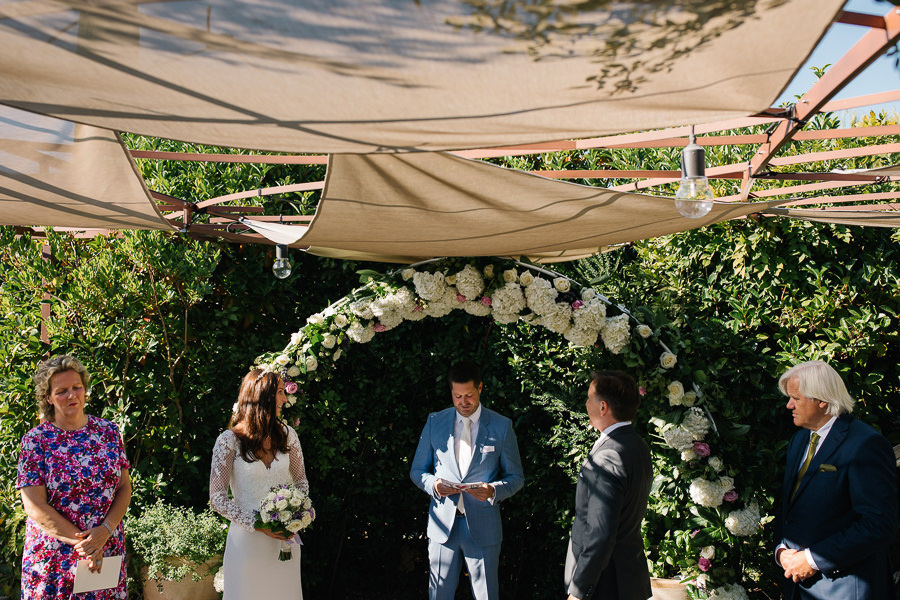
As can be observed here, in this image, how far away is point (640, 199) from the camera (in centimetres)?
300

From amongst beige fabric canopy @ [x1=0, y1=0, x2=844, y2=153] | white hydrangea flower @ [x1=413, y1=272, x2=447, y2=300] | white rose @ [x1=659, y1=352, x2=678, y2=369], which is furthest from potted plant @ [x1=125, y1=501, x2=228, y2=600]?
beige fabric canopy @ [x1=0, y1=0, x2=844, y2=153]

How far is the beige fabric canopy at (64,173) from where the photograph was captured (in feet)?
8.77

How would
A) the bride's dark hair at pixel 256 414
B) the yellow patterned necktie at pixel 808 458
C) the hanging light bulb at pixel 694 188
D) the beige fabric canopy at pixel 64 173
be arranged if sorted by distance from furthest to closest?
A: 1. the bride's dark hair at pixel 256 414
2. the yellow patterned necktie at pixel 808 458
3. the beige fabric canopy at pixel 64 173
4. the hanging light bulb at pixel 694 188

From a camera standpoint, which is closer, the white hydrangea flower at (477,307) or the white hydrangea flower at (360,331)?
the white hydrangea flower at (477,307)

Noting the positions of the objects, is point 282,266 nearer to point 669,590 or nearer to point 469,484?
Result: point 469,484

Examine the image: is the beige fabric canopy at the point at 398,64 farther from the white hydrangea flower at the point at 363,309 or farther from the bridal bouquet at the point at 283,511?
the white hydrangea flower at the point at 363,309

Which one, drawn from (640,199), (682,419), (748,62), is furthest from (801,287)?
(748,62)

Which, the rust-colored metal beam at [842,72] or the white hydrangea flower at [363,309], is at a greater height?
the rust-colored metal beam at [842,72]

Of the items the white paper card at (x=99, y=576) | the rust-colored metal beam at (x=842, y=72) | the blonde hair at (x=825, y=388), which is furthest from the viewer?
the white paper card at (x=99, y=576)

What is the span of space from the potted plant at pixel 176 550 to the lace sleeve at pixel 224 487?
49.2 inches

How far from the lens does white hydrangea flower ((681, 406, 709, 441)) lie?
13.8ft

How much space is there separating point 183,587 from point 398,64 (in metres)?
4.56

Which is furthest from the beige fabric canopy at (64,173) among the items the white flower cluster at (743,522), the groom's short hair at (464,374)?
the white flower cluster at (743,522)

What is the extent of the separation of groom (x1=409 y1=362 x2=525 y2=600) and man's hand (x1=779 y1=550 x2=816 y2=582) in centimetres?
148
